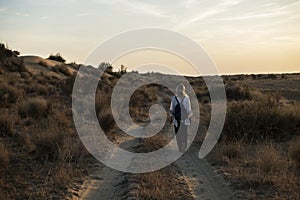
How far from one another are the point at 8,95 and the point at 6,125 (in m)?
8.98

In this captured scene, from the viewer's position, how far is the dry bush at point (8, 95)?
20067 millimetres

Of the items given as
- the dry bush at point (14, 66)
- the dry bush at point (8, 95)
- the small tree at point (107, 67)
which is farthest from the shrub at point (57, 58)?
the dry bush at point (8, 95)

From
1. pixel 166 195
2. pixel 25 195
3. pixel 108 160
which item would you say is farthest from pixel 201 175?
pixel 25 195

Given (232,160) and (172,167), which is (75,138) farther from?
(232,160)

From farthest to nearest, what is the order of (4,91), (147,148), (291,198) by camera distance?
(4,91) → (147,148) → (291,198)

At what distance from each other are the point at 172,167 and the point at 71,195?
3108 millimetres

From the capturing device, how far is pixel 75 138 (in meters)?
12.3

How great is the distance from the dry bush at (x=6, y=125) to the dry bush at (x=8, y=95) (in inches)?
271

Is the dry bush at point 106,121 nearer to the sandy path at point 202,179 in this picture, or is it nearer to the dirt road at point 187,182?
the sandy path at point 202,179

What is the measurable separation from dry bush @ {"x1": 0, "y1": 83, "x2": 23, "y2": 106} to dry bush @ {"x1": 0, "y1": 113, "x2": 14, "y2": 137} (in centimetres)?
689

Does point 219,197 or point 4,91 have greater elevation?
point 4,91

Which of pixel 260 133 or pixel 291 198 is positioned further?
pixel 260 133

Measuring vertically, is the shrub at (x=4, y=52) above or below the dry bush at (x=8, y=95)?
above

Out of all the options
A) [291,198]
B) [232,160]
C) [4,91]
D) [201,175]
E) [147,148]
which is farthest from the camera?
[4,91]
